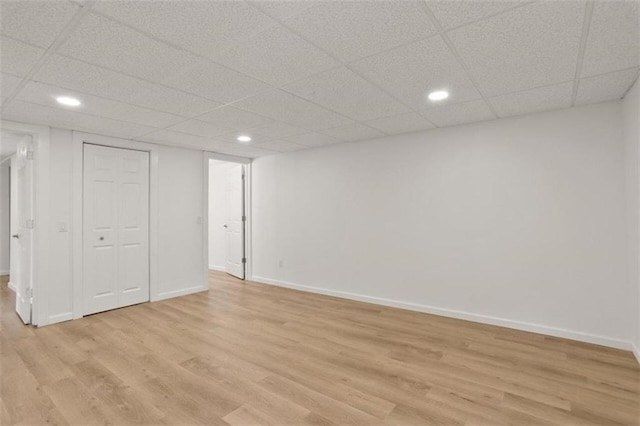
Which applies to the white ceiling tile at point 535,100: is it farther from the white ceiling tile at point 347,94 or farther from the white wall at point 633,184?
the white ceiling tile at point 347,94

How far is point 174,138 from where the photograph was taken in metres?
4.46

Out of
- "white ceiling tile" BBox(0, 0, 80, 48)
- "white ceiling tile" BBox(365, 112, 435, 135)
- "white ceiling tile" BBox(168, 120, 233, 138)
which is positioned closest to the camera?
"white ceiling tile" BBox(0, 0, 80, 48)

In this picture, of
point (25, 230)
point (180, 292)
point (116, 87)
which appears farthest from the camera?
point (180, 292)

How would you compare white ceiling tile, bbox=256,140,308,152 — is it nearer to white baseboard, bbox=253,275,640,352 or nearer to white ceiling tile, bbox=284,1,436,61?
white baseboard, bbox=253,275,640,352

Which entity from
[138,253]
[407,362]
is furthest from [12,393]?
[407,362]

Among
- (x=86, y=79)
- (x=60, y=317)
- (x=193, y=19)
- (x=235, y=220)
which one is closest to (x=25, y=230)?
(x=60, y=317)

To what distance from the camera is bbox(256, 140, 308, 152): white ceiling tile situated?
4837 millimetres

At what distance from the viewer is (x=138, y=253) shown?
469 centimetres

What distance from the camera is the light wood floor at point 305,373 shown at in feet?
6.75

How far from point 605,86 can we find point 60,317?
20.4ft

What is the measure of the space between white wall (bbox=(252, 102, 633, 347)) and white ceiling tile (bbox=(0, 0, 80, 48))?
3.66 metres

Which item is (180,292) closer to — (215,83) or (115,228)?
(115,228)

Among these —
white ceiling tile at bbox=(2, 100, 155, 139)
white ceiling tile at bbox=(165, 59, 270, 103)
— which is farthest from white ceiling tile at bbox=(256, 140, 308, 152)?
white ceiling tile at bbox=(165, 59, 270, 103)

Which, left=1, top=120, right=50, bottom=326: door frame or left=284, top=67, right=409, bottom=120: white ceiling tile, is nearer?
left=284, top=67, right=409, bottom=120: white ceiling tile
